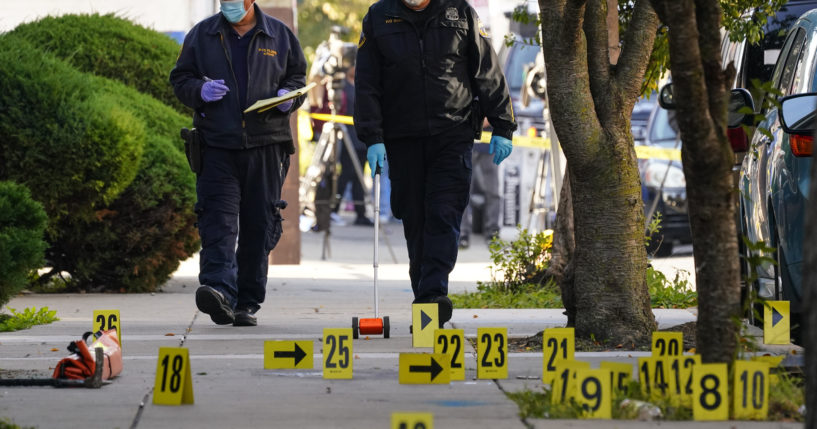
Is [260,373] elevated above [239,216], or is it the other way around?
[239,216]

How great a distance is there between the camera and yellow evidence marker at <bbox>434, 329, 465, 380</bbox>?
5.88 meters

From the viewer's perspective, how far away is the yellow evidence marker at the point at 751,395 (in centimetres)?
490

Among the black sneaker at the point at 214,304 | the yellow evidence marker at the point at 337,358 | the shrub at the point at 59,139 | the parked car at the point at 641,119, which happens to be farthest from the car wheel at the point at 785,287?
the parked car at the point at 641,119

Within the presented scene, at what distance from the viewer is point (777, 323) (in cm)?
694

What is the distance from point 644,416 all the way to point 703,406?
209mm

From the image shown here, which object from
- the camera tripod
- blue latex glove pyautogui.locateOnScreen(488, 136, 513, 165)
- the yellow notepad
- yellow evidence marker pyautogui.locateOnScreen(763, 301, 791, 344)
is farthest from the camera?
the camera tripod

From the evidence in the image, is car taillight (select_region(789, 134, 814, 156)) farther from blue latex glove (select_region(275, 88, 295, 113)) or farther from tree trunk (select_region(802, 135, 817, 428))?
blue latex glove (select_region(275, 88, 295, 113))

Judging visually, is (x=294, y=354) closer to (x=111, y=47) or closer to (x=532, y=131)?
(x=111, y=47)

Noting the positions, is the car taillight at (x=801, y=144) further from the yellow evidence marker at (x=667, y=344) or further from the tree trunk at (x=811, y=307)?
the tree trunk at (x=811, y=307)

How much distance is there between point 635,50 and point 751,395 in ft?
8.46

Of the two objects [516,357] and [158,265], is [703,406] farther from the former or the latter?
[158,265]

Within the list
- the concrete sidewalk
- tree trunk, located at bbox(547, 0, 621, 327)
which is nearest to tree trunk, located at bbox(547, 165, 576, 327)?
tree trunk, located at bbox(547, 0, 621, 327)

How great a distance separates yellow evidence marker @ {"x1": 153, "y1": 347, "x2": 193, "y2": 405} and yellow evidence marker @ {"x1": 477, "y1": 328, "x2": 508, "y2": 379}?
4.29 feet

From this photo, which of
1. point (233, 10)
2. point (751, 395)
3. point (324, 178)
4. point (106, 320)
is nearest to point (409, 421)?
point (751, 395)
